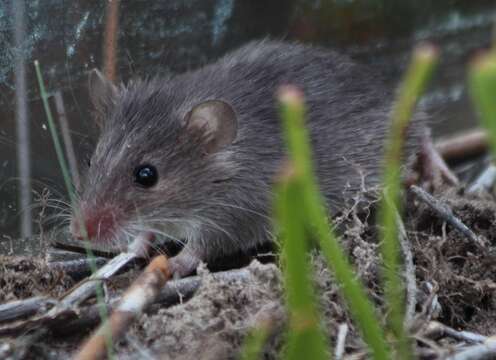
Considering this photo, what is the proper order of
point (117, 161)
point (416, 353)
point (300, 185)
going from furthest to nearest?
point (117, 161), point (416, 353), point (300, 185)

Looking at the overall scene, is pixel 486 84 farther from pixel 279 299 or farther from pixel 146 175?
pixel 146 175

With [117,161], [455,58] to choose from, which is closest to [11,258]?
[117,161]

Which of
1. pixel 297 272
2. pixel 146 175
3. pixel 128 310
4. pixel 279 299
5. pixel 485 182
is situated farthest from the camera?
pixel 485 182

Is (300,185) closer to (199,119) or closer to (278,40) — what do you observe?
(199,119)

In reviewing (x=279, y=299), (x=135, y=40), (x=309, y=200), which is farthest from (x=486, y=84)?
(x=135, y=40)

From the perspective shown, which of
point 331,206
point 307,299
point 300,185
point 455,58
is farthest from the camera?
point 455,58

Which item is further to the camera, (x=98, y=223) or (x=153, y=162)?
(x=153, y=162)

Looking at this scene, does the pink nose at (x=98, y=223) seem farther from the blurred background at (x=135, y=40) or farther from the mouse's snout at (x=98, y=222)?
the blurred background at (x=135, y=40)

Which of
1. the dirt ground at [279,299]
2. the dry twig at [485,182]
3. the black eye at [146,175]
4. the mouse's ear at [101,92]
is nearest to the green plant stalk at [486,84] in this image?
the dirt ground at [279,299]
